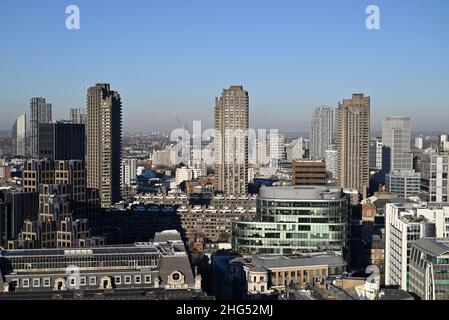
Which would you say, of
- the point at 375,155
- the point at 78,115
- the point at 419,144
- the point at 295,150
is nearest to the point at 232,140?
the point at 295,150

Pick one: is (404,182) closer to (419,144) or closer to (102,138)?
(419,144)

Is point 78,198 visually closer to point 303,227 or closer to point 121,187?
point 303,227

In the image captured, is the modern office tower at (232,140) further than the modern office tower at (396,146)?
Yes

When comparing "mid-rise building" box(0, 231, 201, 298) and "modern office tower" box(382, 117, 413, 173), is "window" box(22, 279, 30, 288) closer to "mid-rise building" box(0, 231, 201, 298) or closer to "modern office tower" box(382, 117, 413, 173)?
"mid-rise building" box(0, 231, 201, 298)

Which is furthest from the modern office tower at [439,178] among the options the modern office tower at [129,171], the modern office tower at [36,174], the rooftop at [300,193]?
the modern office tower at [129,171]

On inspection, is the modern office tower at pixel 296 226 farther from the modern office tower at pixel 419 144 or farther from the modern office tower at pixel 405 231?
the modern office tower at pixel 419 144

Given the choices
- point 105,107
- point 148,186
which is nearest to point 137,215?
point 105,107
